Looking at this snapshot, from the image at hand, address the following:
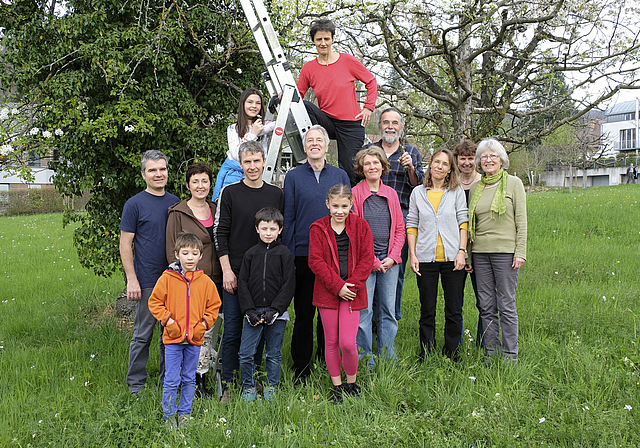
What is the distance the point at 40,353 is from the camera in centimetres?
470

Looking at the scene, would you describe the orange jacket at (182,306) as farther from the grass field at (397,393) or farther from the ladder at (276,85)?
the ladder at (276,85)

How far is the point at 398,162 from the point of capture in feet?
14.5

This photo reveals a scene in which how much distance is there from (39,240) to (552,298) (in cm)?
1274

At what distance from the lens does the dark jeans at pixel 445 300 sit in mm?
4062

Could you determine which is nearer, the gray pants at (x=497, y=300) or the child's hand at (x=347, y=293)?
the child's hand at (x=347, y=293)

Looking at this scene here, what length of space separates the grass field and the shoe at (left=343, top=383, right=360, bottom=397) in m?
0.09

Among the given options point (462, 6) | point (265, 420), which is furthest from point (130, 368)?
point (462, 6)

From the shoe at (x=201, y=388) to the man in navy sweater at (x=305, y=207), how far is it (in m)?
0.77

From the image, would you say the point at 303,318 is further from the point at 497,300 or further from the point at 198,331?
the point at 497,300

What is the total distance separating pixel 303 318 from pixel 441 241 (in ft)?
4.60

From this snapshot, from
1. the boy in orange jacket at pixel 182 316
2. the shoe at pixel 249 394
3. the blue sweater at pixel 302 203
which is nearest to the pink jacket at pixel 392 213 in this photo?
the blue sweater at pixel 302 203

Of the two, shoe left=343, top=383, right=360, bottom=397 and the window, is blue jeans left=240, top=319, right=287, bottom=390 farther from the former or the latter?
the window

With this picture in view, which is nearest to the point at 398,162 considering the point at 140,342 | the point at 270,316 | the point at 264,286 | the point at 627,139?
the point at 264,286

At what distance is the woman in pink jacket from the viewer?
3.92 meters
